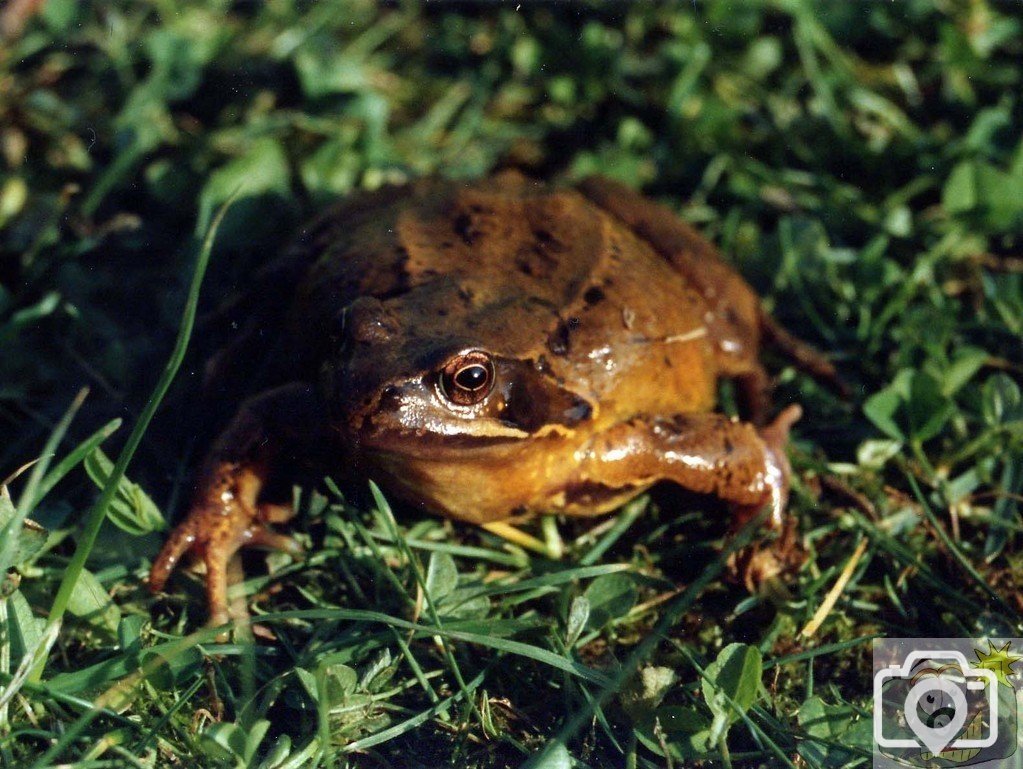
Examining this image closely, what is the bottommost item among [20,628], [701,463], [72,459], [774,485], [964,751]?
[964,751]

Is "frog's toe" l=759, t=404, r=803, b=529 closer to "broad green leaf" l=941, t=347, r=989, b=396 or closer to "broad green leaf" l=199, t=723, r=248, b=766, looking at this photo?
"broad green leaf" l=941, t=347, r=989, b=396

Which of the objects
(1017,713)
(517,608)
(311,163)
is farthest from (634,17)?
(1017,713)

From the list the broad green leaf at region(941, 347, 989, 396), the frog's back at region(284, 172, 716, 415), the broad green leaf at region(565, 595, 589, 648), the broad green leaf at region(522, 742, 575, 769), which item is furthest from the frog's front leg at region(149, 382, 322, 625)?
the broad green leaf at region(941, 347, 989, 396)

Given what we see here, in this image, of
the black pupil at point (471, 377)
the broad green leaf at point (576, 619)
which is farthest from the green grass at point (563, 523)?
the black pupil at point (471, 377)

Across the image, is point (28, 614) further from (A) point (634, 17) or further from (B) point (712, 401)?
(A) point (634, 17)

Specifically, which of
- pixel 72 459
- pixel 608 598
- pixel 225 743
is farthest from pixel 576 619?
pixel 72 459

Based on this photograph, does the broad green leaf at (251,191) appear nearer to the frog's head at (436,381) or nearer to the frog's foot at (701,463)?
the frog's head at (436,381)

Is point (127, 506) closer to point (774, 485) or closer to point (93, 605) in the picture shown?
point (93, 605)
